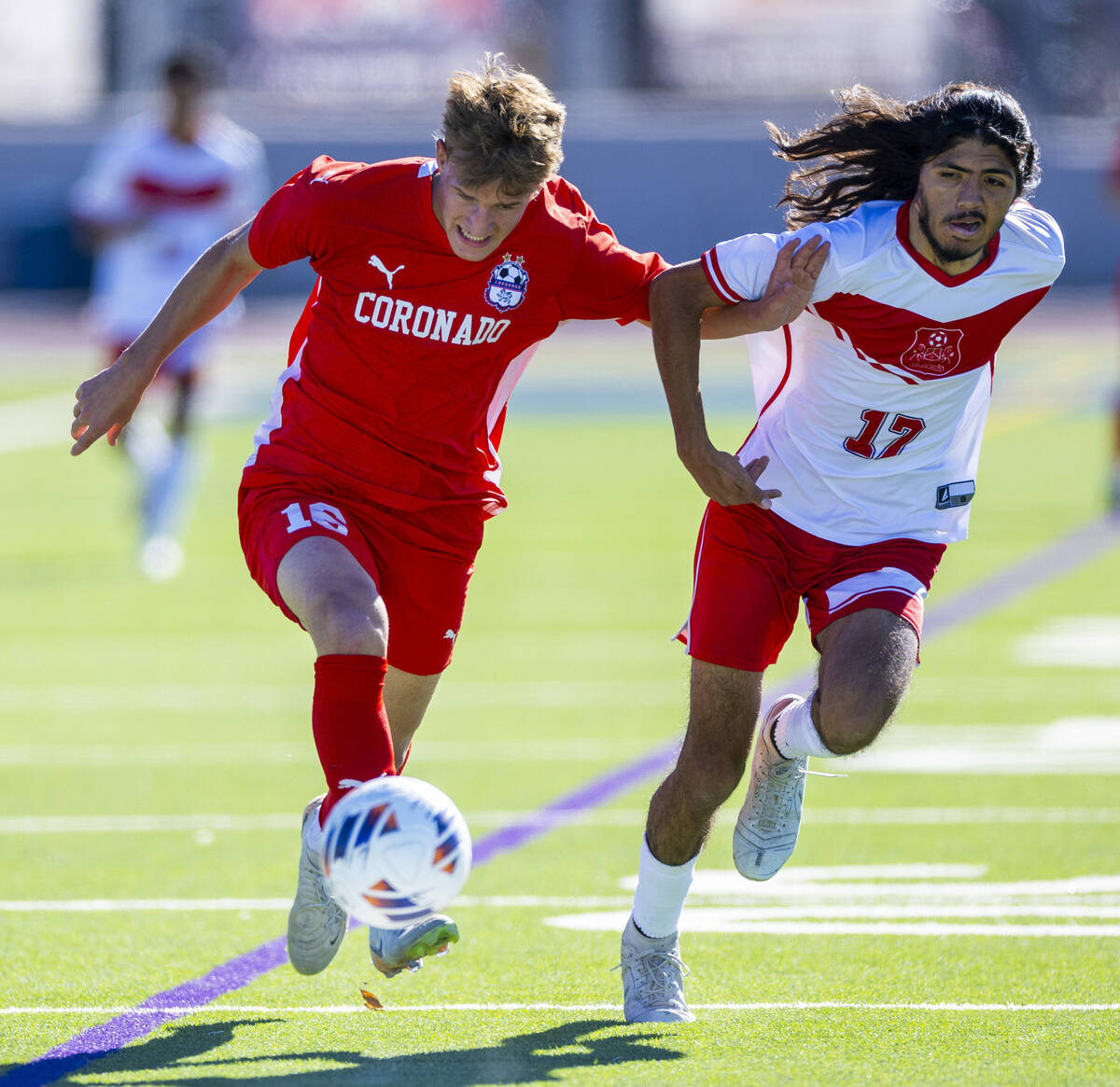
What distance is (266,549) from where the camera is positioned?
4.38 metres

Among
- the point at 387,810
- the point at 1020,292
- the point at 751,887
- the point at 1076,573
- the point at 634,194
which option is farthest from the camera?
the point at 634,194

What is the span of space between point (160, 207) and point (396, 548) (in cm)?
811

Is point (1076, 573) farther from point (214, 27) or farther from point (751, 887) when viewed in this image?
point (214, 27)

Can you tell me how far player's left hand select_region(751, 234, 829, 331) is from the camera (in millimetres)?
4387

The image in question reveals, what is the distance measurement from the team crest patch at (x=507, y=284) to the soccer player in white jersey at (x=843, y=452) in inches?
13.6

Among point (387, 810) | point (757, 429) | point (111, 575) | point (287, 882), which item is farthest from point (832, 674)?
point (111, 575)

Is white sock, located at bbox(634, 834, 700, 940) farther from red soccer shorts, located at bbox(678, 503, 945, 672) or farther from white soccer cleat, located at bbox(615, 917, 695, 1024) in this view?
red soccer shorts, located at bbox(678, 503, 945, 672)

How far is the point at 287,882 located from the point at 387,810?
1890 mm

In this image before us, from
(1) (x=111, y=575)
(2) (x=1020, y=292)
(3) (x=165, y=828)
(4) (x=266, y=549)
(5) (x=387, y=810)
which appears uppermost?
(2) (x=1020, y=292)

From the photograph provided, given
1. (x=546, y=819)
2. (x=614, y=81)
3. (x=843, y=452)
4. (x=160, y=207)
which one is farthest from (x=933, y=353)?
(x=614, y=81)

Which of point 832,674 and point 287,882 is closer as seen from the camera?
point 832,674

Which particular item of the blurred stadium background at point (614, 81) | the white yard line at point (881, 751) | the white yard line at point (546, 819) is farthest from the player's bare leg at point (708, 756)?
the blurred stadium background at point (614, 81)

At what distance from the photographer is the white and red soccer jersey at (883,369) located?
14.6 feet

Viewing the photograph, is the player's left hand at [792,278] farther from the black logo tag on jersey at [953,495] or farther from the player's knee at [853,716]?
the player's knee at [853,716]
